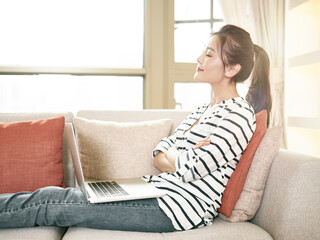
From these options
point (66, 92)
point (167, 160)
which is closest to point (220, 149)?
point (167, 160)

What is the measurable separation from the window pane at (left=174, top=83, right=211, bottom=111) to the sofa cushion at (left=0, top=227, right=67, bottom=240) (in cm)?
188

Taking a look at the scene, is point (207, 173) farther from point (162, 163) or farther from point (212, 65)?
point (212, 65)

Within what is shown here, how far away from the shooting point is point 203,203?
132 centimetres

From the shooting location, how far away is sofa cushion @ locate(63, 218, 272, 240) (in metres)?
1.22

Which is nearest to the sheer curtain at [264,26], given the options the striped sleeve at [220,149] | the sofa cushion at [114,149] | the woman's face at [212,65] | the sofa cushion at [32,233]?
the woman's face at [212,65]

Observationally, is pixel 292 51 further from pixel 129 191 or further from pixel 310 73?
pixel 129 191

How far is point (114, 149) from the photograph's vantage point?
1688 millimetres

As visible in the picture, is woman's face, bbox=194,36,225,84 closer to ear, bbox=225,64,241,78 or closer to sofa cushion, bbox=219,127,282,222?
ear, bbox=225,64,241,78

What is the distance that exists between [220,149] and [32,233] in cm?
74

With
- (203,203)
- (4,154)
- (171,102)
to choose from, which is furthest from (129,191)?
(171,102)

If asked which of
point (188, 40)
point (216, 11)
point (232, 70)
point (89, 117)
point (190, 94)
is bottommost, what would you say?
point (89, 117)

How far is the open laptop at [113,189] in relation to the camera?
1262 millimetres

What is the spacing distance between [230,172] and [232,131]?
0.17 metres

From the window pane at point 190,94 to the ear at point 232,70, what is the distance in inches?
56.0
